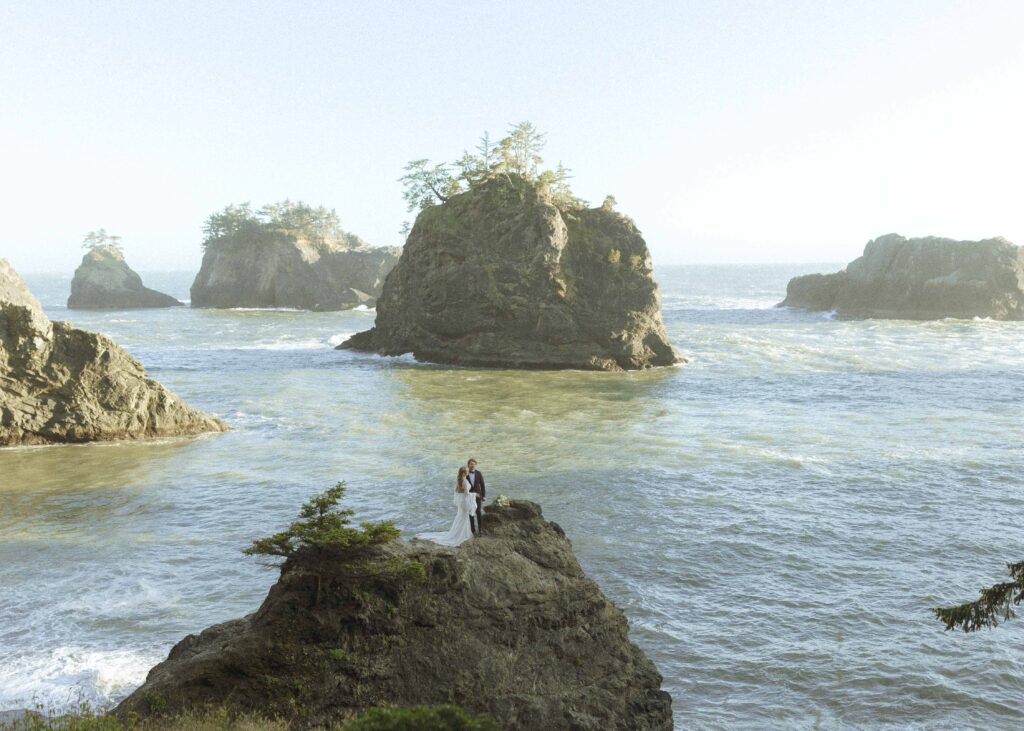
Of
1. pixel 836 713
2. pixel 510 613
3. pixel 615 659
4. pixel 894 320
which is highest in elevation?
pixel 894 320

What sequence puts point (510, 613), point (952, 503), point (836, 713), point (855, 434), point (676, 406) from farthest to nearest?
point (676, 406) < point (855, 434) < point (952, 503) < point (836, 713) < point (510, 613)

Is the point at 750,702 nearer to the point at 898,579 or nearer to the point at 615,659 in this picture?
the point at 615,659

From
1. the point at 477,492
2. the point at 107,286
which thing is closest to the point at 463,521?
the point at 477,492

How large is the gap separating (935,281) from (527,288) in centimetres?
6477

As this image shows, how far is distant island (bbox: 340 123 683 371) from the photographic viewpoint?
66688mm

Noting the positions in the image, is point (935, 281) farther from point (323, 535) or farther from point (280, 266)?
point (323, 535)

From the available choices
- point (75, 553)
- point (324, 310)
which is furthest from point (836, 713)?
point (324, 310)

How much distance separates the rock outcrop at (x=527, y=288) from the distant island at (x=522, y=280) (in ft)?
0.27

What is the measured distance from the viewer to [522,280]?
67.4m

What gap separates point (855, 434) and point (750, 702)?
27.3 metres

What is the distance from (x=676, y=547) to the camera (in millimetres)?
25750

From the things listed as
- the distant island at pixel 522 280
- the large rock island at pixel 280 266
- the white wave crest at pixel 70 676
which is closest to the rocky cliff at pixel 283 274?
the large rock island at pixel 280 266

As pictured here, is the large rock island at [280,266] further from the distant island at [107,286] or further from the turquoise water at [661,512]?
the turquoise water at [661,512]

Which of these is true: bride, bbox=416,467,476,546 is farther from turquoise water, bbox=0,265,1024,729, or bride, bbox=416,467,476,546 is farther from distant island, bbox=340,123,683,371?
distant island, bbox=340,123,683,371
